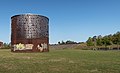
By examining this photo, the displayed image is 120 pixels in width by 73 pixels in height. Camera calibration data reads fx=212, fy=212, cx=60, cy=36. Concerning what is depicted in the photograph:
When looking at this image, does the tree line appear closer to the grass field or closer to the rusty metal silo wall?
the rusty metal silo wall

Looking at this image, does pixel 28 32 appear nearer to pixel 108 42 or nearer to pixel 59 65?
pixel 59 65

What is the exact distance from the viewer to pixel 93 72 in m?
13.8

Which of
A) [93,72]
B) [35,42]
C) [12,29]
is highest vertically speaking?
[12,29]

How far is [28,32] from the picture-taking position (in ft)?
171

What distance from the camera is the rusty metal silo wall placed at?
172ft

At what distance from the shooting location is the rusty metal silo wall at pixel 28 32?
5228 centimetres

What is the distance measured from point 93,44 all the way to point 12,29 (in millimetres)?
69122

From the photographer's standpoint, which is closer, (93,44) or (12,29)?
(12,29)

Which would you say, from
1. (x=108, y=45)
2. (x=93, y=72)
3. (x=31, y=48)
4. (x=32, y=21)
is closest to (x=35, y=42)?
(x=31, y=48)

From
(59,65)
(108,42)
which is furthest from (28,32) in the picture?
(108,42)

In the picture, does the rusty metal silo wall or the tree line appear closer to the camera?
the rusty metal silo wall

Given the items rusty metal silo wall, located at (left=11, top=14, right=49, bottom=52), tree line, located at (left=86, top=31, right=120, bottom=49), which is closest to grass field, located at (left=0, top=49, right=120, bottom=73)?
rusty metal silo wall, located at (left=11, top=14, right=49, bottom=52)

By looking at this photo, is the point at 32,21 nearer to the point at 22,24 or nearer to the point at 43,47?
the point at 22,24

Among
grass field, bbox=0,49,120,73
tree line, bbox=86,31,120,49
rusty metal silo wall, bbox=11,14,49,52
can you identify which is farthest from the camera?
tree line, bbox=86,31,120,49
